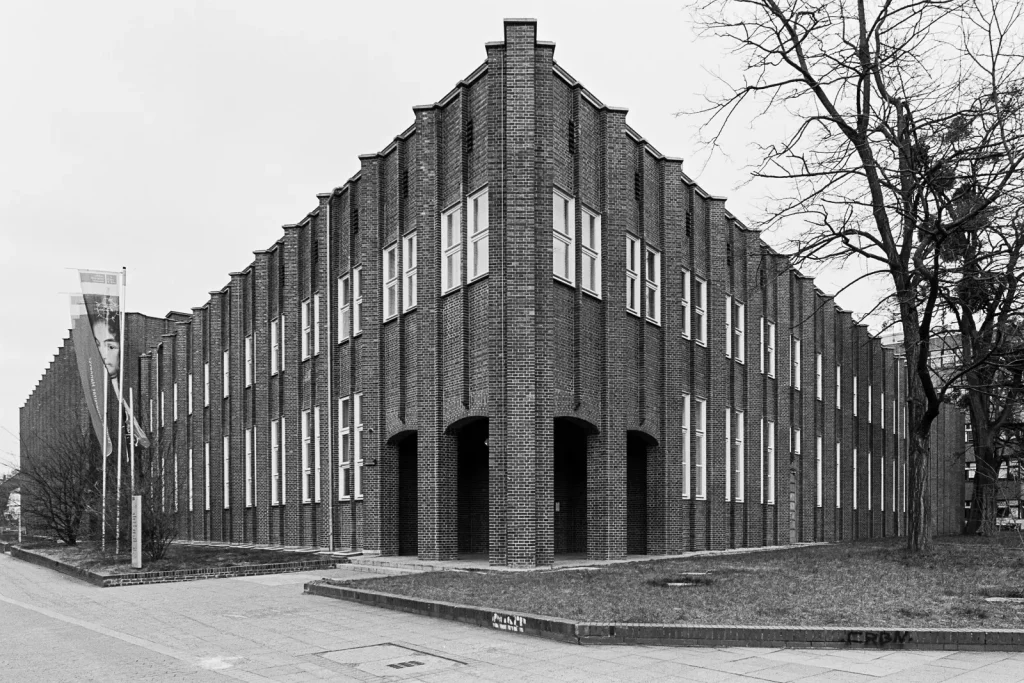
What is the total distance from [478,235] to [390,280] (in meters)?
4.83

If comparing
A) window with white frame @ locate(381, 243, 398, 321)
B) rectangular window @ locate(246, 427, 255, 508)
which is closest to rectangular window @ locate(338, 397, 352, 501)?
window with white frame @ locate(381, 243, 398, 321)

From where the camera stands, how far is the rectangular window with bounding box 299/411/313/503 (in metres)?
32.9

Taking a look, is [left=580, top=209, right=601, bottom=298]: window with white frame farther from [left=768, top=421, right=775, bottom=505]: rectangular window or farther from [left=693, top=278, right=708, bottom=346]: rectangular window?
[left=768, top=421, right=775, bottom=505]: rectangular window

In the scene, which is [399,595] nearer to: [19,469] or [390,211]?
[390,211]

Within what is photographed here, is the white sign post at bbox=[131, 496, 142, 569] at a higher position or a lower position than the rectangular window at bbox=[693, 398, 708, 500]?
lower

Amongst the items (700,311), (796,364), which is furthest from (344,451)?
(796,364)

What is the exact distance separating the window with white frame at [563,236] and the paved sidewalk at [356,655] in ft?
31.2

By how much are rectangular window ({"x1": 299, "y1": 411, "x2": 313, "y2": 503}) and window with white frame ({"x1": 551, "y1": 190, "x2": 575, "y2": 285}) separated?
13.9 m

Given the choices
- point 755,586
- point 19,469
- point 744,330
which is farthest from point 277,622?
point 19,469

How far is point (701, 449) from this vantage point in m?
29.3

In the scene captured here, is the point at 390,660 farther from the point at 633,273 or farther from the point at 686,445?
the point at 686,445

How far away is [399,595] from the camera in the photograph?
1481cm

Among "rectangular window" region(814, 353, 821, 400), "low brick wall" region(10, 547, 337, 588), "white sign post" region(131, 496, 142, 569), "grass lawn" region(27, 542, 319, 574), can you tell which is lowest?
"grass lawn" region(27, 542, 319, 574)

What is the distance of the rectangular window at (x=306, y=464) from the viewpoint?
32.9 metres
